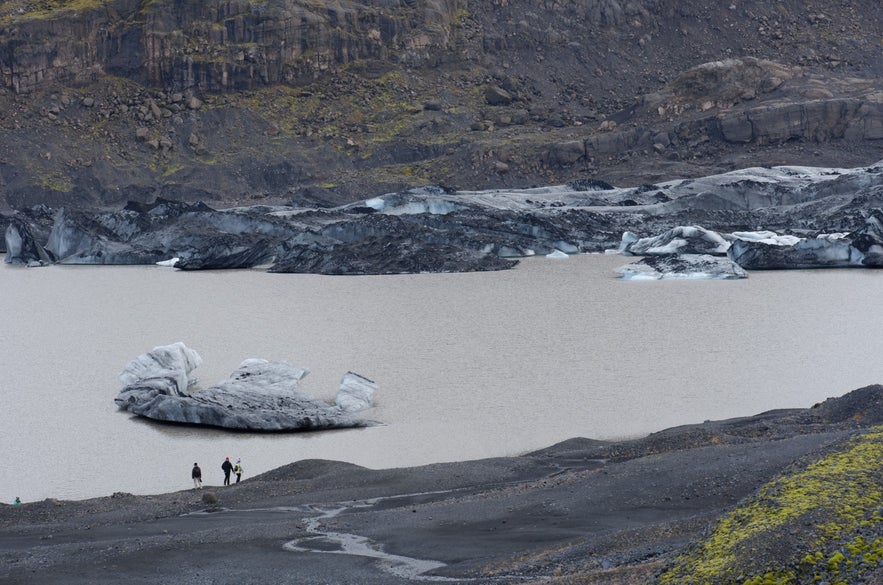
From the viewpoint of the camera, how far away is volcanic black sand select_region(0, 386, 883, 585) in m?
14.8

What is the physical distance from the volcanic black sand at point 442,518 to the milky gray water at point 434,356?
135 inches

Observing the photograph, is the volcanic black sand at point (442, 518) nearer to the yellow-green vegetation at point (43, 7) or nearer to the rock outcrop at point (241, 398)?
the rock outcrop at point (241, 398)

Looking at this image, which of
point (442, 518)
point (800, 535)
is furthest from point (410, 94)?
point (800, 535)

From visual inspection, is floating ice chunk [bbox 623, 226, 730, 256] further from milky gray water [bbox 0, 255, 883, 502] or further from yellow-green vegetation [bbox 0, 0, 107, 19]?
yellow-green vegetation [bbox 0, 0, 107, 19]

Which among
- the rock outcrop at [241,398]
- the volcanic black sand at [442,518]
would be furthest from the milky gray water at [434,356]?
the volcanic black sand at [442,518]

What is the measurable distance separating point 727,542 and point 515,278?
5263 centimetres

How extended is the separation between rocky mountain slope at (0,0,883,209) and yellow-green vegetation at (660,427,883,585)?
87.7 metres

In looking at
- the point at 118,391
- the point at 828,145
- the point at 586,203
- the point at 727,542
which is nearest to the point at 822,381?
the point at 118,391

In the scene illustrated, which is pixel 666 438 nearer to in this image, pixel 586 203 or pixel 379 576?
pixel 379 576

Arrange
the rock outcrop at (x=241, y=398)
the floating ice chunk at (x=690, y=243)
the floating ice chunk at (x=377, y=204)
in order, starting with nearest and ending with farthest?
the rock outcrop at (x=241, y=398), the floating ice chunk at (x=690, y=243), the floating ice chunk at (x=377, y=204)

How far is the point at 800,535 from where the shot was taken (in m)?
9.82

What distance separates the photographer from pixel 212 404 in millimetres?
29234

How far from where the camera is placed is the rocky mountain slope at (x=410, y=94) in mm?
102062

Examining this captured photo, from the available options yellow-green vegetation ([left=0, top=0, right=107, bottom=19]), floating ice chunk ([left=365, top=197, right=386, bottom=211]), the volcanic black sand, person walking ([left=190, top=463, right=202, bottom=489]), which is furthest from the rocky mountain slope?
the volcanic black sand
